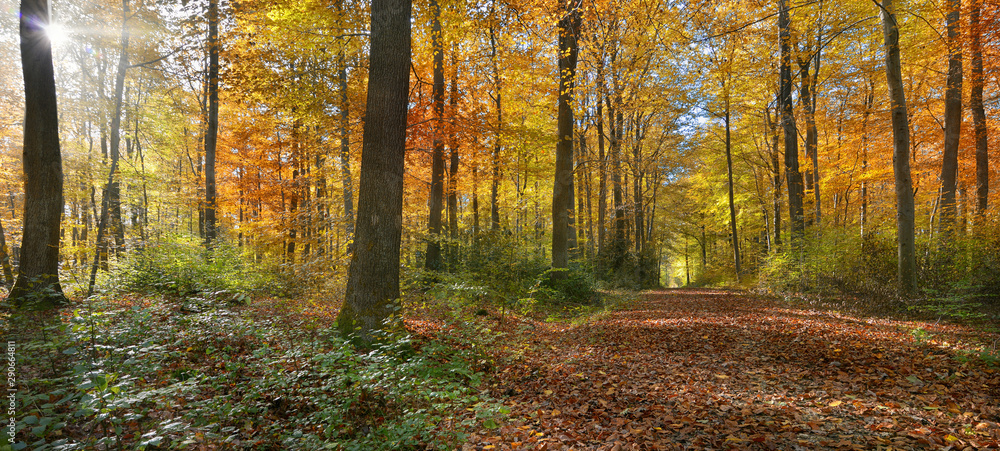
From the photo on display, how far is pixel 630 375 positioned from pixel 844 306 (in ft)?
23.5

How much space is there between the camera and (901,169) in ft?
26.3

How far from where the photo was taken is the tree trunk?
5352 mm

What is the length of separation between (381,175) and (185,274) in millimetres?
6443

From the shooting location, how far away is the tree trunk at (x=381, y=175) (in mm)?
5352

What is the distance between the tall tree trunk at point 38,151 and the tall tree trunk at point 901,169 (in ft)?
50.1

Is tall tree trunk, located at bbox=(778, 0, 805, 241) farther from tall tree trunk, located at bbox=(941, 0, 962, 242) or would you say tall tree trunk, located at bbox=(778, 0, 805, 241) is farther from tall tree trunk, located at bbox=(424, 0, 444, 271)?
tall tree trunk, located at bbox=(424, 0, 444, 271)

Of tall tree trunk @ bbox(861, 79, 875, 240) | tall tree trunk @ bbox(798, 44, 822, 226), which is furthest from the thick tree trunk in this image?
tall tree trunk @ bbox(861, 79, 875, 240)

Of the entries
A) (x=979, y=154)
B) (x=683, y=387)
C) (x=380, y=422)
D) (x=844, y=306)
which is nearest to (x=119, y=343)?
(x=380, y=422)

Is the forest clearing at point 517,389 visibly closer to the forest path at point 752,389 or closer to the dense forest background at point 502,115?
the forest path at point 752,389

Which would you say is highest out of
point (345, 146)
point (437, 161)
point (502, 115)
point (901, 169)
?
point (502, 115)

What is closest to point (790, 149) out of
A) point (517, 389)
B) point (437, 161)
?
point (437, 161)

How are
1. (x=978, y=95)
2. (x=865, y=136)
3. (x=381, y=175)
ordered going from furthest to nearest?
(x=865, y=136) < (x=978, y=95) < (x=381, y=175)

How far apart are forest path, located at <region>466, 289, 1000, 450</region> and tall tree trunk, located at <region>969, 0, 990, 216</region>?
797 centimetres

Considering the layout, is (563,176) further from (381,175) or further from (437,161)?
(381,175)
